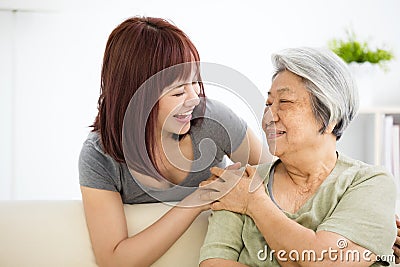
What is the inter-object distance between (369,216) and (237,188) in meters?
0.35

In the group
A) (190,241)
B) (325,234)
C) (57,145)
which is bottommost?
(57,145)

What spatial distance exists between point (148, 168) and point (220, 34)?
1.78m

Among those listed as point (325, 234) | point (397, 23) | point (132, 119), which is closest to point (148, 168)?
point (132, 119)

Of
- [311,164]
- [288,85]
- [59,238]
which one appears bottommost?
[59,238]

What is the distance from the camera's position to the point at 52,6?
3.39 m

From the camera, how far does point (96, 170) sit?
1837 millimetres

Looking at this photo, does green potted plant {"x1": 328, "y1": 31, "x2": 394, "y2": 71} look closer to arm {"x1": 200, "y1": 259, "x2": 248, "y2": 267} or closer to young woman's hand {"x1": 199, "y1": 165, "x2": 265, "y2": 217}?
young woman's hand {"x1": 199, "y1": 165, "x2": 265, "y2": 217}

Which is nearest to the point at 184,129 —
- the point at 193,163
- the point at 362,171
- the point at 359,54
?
the point at 193,163

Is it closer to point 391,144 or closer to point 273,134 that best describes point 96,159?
point 273,134

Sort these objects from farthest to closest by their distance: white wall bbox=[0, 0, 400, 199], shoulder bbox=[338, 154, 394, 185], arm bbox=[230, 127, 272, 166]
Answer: white wall bbox=[0, 0, 400, 199], arm bbox=[230, 127, 272, 166], shoulder bbox=[338, 154, 394, 185]

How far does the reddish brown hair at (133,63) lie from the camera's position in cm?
180

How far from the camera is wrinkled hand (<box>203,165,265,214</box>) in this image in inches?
66.5

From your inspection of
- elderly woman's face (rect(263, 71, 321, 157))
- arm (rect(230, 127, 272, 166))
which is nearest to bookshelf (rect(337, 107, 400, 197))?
arm (rect(230, 127, 272, 166))

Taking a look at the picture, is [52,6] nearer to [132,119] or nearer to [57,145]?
[57,145]
